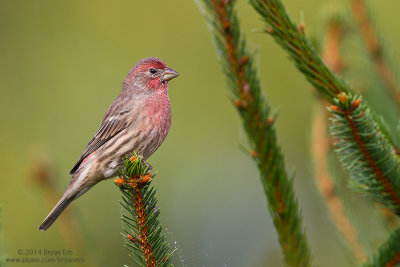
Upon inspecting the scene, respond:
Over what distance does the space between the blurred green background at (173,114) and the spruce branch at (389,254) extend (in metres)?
3.63

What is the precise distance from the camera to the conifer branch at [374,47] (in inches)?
142

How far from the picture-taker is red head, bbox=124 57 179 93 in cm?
532

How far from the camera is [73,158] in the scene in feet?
22.3

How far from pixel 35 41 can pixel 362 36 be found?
6.03m

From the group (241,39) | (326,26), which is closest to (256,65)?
(241,39)

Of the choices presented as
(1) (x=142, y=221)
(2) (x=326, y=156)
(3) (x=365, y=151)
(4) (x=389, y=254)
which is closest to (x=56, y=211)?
(1) (x=142, y=221)

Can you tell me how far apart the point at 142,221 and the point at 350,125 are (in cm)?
107

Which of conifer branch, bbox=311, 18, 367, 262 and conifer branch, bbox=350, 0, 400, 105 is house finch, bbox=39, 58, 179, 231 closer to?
conifer branch, bbox=311, 18, 367, 262

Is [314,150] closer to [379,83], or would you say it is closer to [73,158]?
[379,83]

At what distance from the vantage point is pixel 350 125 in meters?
2.35

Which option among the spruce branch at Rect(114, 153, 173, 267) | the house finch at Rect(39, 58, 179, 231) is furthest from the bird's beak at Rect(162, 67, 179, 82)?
the spruce branch at Rect(114, 153, 173, 267)

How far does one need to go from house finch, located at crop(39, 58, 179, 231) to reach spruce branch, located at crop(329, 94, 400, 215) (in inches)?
98.6

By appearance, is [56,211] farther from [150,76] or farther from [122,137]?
[150,76]

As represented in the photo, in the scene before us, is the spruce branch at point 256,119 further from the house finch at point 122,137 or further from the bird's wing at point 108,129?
the bird's wing at point 108,129
